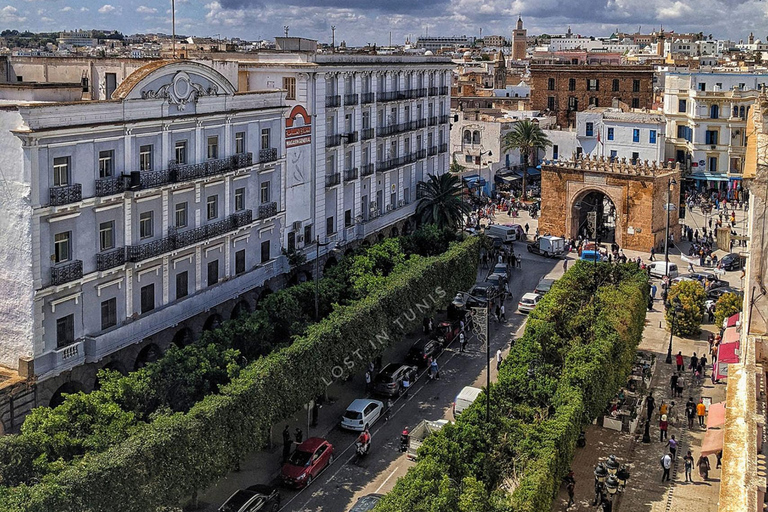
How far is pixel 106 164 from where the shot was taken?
38.4 meters

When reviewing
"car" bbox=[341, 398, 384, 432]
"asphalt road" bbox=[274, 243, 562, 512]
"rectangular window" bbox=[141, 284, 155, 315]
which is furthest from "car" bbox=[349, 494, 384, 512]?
"rectangular window" bbox=[141, 284, 155, 315]

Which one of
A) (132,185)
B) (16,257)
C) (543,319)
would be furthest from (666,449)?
(16,257)

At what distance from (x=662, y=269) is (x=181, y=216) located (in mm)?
38530

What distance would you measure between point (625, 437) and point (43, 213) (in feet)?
89.7

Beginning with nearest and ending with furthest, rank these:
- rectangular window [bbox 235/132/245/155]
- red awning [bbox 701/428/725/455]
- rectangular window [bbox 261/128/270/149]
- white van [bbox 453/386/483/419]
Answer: red awning [bbox 701/428/725/455] < white van [bbox 453/386/483/419] < rectangular window [bbox 235/132/245/155] < rectangular window [bbox 261/128/270/149]

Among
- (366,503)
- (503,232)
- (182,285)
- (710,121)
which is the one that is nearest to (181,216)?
(182,285)

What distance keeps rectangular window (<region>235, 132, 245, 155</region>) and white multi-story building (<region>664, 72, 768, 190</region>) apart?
60638 millimetres

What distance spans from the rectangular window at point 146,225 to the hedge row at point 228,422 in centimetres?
879

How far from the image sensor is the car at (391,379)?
4456 centimetres

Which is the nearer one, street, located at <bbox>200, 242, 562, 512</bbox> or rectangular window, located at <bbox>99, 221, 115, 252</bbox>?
street, located at <bbox>200, 242, 562, 512</bbox>

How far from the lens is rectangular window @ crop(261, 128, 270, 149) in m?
49.5

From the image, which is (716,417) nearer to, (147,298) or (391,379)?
(391,379)

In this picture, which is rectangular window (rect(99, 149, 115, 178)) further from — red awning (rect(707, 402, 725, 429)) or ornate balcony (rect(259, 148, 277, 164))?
red awning (rect(707, 402, 725, 429))

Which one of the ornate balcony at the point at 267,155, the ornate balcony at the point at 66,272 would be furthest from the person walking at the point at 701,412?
the ornate balcony at the point at 66,272
